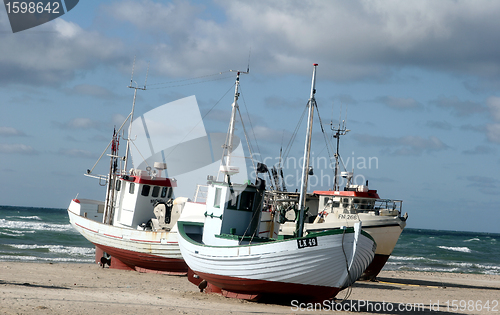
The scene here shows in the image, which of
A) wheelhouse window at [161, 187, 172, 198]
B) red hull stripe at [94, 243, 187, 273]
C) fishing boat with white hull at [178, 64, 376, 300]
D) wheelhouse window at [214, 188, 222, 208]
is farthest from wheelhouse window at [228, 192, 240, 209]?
wheelhouse window at [161, 187, 172, 198]

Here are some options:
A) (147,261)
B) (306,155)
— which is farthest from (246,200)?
(147,261)

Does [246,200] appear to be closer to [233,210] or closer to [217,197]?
[233,210]

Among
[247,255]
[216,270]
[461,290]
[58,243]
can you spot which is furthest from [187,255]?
[58,243]

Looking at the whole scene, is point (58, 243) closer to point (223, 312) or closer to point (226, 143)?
point (226, 143)

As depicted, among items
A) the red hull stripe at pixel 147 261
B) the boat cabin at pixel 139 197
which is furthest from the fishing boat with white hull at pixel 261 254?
the boat cabin at pixel 139 197

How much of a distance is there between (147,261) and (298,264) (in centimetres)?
1156

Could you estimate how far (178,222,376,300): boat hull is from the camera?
13359 mm

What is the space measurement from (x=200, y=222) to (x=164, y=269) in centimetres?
473

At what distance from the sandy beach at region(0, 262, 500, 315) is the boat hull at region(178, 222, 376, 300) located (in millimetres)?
585

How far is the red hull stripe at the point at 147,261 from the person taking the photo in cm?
2252

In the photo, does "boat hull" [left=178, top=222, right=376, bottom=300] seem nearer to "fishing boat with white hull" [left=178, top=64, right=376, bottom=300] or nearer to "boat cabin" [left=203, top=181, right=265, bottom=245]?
"fishing boat with white hull" [left=178, top=64, right=376, bottom=300]

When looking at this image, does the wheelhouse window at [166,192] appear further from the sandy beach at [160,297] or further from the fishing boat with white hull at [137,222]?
the sandy beach at [160,297]

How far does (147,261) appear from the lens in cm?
2319

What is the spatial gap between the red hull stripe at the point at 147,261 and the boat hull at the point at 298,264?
802cm
